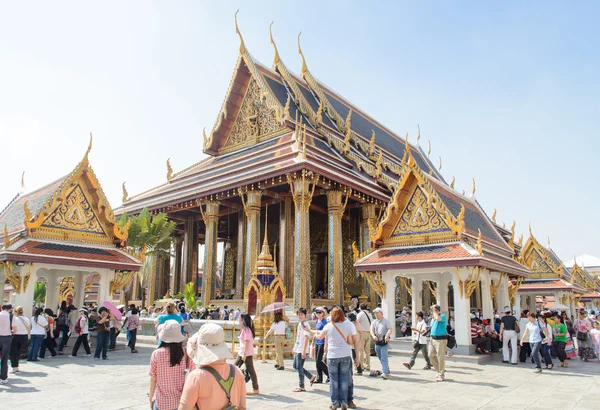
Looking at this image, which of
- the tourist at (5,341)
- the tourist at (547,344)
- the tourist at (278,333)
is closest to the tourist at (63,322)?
the tourist at (5,341)

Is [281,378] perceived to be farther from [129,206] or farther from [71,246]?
[129,206]

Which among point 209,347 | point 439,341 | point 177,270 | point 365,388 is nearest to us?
point 209,347

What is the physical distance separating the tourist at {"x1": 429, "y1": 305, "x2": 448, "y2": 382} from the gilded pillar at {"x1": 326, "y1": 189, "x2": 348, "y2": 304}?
26.4ft

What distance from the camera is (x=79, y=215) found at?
37.5 feet

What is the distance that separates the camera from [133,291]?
75.9 feet

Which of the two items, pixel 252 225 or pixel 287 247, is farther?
pixel 287 247

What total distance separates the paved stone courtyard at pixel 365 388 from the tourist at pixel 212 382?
10.3 ft

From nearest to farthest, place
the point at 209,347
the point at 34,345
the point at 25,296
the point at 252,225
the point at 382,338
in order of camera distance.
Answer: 1. the point at 209,347
2. the point at 382,338
3. the point at 34,345
4. the point at 25,296
5. the point at 252,225

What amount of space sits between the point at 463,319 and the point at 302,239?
6.37 metres

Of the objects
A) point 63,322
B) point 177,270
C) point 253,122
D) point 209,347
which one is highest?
point 253,122

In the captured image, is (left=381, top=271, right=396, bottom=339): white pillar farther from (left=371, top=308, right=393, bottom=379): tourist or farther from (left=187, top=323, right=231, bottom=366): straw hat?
(left=187, top=323, right=231, bottom=366): straw hat

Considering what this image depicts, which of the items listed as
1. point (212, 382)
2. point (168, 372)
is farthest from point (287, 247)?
point (212, 382)

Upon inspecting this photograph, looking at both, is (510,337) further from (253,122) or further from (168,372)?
(253,122)

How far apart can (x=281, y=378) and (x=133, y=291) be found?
57.1ft
